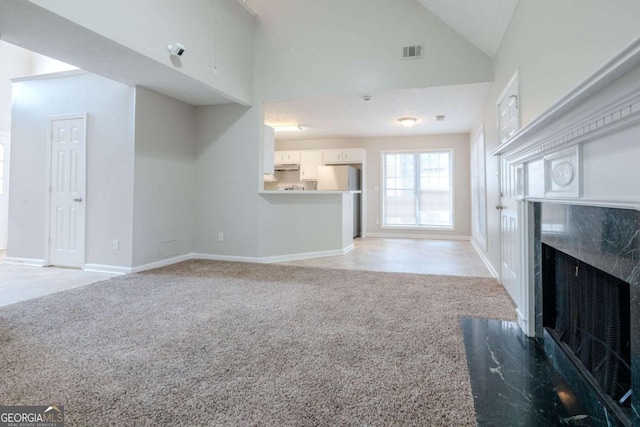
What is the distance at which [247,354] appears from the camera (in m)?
1.90

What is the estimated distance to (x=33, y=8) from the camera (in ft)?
7.45

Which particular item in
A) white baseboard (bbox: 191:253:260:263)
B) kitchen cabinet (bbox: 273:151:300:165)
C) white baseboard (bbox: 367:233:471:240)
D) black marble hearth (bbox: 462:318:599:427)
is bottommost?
black marble hearth (bbox: 462:318:599:427)

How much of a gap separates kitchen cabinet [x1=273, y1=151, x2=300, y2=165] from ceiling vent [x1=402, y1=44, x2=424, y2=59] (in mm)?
4015

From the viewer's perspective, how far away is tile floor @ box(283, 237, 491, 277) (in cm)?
422

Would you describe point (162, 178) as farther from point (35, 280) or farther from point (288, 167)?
point (288, 167)

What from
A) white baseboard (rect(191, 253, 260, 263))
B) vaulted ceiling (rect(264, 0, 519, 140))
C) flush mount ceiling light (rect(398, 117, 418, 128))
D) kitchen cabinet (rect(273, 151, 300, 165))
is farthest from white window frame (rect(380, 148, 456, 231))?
white baseboard (rect(191, 253, 260, 263))

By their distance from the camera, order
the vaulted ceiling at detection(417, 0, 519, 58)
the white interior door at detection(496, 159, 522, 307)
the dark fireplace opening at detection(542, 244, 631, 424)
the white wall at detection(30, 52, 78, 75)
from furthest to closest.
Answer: the white wall at detection(30, 52, 78, 75) < the vaulted ceiling at detection(417, 0, 519, 58) < the white interior door at detection(496, 159, 522, 307) < the dark fireplace opening at detection(542, 244, 631, 424)

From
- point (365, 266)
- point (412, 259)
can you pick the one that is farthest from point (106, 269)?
point (412, 259)

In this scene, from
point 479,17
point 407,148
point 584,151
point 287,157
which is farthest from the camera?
point 287,157

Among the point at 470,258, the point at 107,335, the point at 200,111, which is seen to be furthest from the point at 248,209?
the point at 470,258

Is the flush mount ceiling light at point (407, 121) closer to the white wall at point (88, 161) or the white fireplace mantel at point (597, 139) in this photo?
the white fireplace mantel at point (597, 139)

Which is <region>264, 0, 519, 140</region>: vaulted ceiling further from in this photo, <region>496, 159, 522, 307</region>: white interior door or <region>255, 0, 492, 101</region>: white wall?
<region>496, 159, 522, 307</region>: white interior door

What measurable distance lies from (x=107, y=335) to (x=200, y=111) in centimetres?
375

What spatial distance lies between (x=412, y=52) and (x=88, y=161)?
14.8ft
